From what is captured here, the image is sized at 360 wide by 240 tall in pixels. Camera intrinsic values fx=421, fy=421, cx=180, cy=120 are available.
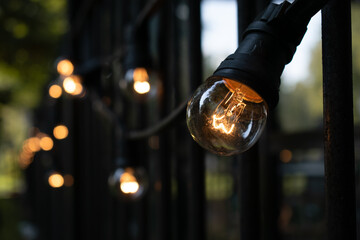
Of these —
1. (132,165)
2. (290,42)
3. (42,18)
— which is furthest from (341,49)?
(42,18)

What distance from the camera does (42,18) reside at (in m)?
7.93

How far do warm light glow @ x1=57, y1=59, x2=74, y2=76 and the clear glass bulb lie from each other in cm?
201

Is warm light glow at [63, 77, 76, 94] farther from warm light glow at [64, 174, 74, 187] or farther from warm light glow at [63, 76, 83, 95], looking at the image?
warm light glow at [64, 174, 74, 187]

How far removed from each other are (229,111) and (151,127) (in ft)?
2.25

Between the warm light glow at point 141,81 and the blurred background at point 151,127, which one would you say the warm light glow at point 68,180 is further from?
the warm light glow at point 141,81

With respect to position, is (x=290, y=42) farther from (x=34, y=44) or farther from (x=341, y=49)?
(x=34, y=44)

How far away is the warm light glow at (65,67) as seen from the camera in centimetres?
258

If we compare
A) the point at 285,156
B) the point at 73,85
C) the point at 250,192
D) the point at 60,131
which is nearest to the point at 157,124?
the point at 250,192

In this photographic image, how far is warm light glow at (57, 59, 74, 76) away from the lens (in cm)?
258

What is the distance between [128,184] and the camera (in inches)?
67.5

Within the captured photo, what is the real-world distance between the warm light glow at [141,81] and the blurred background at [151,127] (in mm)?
43

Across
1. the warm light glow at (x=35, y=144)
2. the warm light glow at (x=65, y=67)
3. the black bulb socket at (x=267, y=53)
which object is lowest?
the warm light glow at (x=35, y=144)

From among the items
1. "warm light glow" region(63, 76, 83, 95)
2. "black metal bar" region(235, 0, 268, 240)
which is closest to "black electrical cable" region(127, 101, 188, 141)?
"black metal bar" region(235, 0, 268, 240)

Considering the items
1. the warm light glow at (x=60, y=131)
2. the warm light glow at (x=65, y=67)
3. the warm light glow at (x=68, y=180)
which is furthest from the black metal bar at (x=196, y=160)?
the warm light glow at (x=60, y=131)
